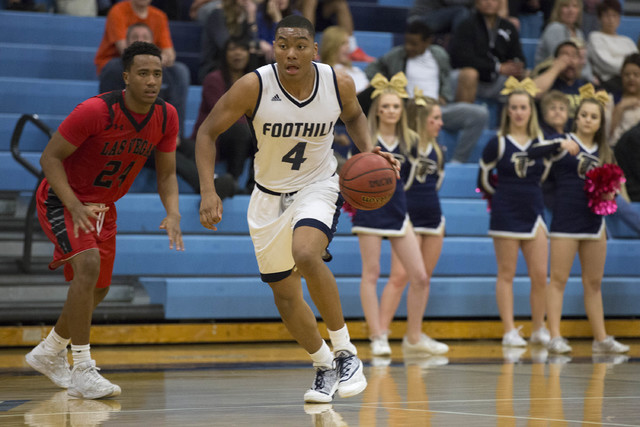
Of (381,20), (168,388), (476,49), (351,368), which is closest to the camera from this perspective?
(351,368)

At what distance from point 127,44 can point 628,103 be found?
15.9ft

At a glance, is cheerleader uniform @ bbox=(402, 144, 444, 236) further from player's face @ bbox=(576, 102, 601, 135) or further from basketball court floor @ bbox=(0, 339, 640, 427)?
player's face @ bbox=(576, 102, 601, 135)

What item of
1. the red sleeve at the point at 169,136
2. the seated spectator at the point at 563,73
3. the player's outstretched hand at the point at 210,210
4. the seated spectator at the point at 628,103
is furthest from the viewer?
the seated spectator at the point at 563,73

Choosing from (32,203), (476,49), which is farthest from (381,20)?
(32,203)

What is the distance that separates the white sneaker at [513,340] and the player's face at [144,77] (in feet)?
13.3

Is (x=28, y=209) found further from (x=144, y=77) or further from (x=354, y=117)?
(x=354, y=117)

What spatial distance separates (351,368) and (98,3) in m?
7.02

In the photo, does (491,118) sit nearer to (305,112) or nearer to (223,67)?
(223,67)

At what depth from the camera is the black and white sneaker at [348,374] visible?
4.68 meters

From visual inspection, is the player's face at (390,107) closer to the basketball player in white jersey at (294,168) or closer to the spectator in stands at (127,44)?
the spectator in stands at (127,44)

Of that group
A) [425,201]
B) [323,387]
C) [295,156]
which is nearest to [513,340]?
[425,201]

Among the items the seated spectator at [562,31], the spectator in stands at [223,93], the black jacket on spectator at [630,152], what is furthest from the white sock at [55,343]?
the seated spectator at [562,31]

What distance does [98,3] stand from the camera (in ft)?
34.9

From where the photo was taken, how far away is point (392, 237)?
24.8 ft
